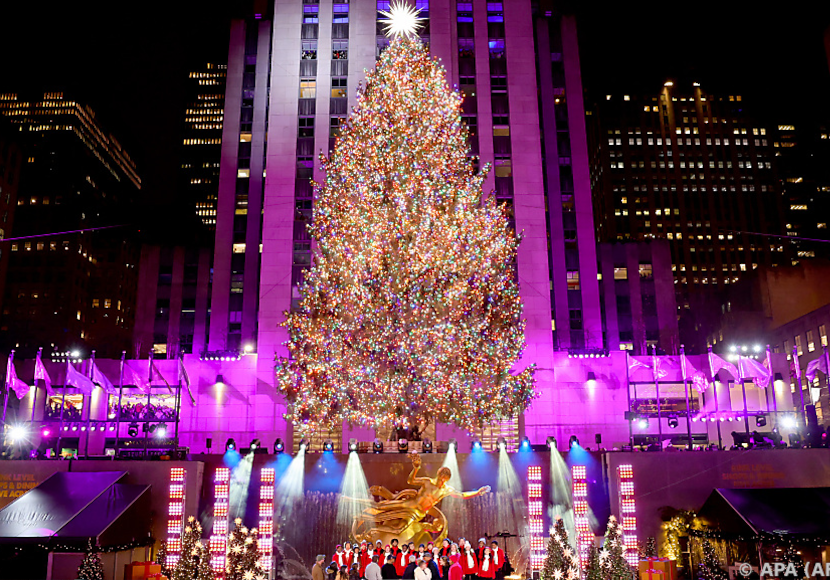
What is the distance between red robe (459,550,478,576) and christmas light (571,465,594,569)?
4096 millimetres

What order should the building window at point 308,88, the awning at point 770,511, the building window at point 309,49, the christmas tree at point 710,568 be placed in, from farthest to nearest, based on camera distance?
the building window at point 309,49 → the building window at point 308,88 → the awning at point 770,511 → the christmas tree at point 710,568

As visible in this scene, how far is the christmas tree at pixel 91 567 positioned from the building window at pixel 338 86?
34.0 m

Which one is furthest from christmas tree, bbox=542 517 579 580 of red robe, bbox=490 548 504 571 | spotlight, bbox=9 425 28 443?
spotlight, bbox=9 425 28 443

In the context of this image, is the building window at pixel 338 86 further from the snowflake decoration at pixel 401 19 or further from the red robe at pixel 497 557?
the red robe at pixel 497 557

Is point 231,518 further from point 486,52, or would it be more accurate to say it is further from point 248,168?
point 486,52

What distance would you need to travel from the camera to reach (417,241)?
2967cm

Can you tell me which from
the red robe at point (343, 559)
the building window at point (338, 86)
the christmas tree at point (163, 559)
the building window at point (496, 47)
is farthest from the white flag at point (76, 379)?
the building window at point (496, 47)

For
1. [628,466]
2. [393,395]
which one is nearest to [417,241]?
[393,395]

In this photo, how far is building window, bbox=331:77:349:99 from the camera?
47531 millimetres

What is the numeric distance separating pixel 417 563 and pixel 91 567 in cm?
976

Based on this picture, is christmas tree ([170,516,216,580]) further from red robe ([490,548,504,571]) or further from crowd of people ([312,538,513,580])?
red robe ([490,548,504,571])

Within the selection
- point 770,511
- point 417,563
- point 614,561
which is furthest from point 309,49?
point 770,511

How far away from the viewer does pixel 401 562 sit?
72.8 feet

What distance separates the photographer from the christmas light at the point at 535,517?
79.0 ft
